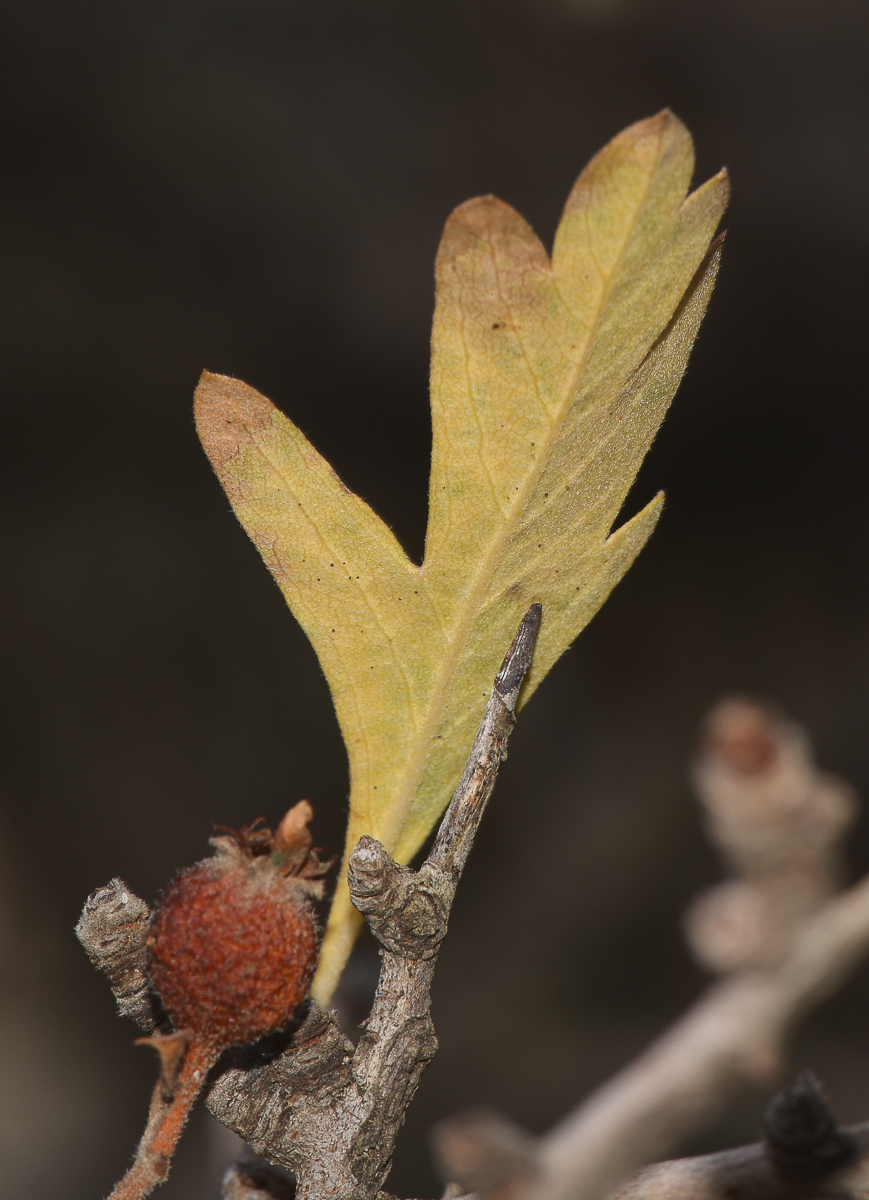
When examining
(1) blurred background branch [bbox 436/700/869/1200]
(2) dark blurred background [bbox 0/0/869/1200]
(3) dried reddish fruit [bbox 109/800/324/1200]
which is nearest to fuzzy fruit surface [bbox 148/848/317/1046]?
(3) dried reddish fruit [bbox 109/800/324/1200]

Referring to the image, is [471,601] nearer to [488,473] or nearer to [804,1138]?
[488,473]

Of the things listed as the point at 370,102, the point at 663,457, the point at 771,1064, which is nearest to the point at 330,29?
the point at 370,102

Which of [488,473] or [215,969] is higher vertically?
[488,473]

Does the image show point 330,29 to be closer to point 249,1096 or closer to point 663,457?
point 663,457

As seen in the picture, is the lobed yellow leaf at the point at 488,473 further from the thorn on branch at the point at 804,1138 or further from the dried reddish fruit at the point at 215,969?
the thorn on branch at the point at 804,1138

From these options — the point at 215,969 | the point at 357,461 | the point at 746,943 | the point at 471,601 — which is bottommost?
the point at 746,943

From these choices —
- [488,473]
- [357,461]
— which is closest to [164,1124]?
[488,473]
